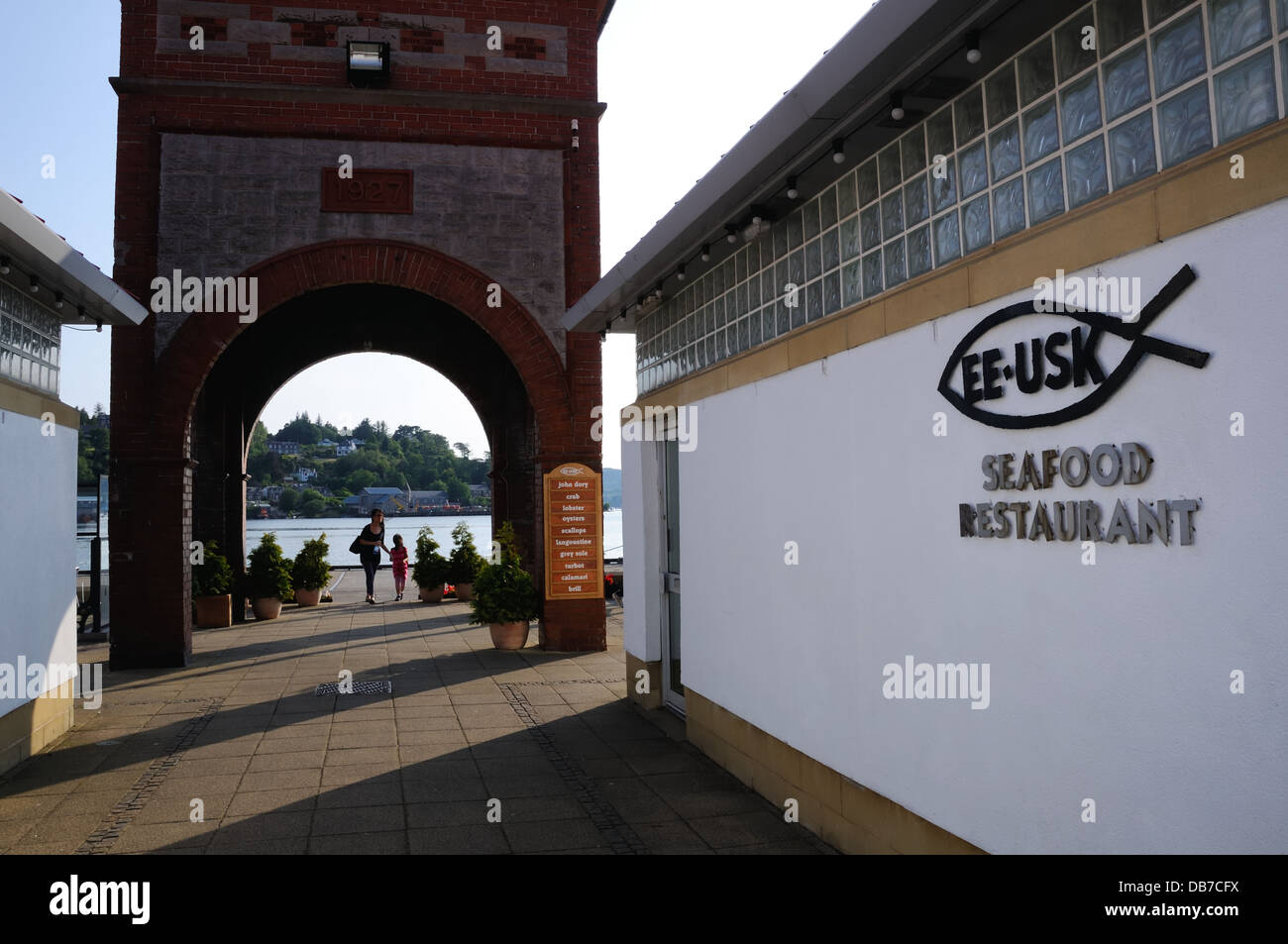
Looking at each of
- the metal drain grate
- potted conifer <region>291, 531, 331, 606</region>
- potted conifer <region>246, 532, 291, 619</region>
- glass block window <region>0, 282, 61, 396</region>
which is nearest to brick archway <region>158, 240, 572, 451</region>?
→ glass block window <region>0, 282, 61, 396</region>

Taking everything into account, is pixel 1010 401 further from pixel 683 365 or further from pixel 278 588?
pixel 278 588

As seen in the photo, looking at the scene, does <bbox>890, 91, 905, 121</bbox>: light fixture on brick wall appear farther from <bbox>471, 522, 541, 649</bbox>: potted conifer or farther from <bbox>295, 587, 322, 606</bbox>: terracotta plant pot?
<bbox>295, 587, 322, 606</bbox>: terracotta plant pot

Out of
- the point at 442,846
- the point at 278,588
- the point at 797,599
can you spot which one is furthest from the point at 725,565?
the point at 278,588

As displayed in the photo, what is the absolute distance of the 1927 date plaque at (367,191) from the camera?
12031mm

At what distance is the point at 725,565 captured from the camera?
674cm

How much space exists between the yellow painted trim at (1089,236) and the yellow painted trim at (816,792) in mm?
2172

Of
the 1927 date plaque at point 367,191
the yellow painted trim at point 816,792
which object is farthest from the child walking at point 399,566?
the yellow painted trim at point 816,792

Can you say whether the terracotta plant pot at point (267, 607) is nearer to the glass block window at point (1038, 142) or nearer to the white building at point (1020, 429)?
the white building at point (1020, 429)

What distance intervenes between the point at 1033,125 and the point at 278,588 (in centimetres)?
1479

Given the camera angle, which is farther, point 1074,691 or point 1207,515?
point 1074,691

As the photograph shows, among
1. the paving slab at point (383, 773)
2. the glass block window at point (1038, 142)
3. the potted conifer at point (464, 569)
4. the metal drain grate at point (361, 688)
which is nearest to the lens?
the glass block window at point (1038, 142)

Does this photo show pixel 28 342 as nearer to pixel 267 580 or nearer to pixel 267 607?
pixel 267 580

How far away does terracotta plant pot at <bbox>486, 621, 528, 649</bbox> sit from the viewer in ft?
40.2

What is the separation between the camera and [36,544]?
24.3 feet
